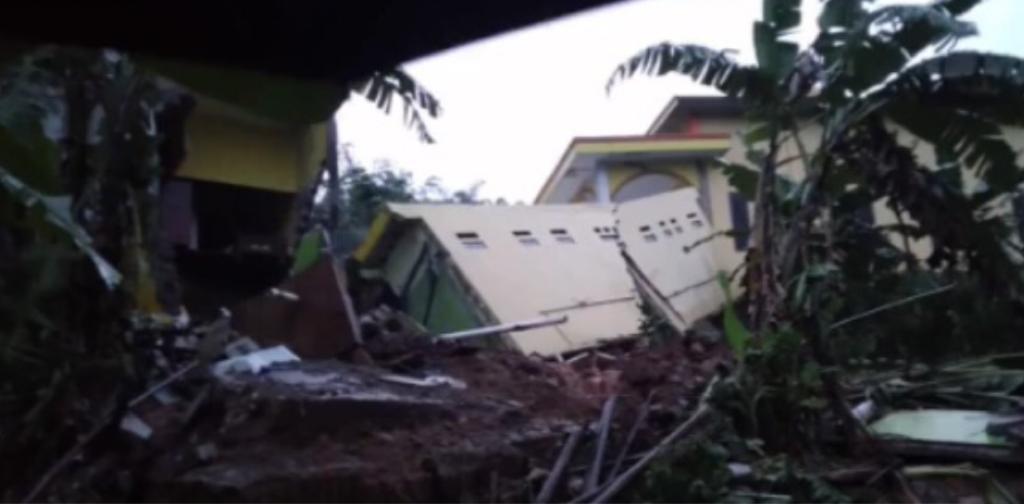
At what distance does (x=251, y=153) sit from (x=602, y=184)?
17.6ft

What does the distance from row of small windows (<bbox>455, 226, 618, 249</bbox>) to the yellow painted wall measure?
1.47 meters

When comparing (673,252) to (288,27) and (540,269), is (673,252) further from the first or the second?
(288,27)

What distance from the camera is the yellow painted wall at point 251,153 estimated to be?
29.2 feet

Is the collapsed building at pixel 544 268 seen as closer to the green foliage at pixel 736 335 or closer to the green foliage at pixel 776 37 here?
the green foliage at pixel 776 37

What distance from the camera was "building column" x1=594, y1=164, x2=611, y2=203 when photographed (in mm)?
13398

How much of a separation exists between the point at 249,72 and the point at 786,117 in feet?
16.3

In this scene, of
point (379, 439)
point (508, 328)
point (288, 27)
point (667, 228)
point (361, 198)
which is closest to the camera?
point (288, 27)

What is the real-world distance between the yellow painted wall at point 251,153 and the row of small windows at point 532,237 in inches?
57.8

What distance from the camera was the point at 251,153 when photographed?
30.2 feet

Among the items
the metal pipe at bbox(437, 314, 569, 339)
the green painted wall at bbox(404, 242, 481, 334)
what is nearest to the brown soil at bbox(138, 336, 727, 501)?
the metal pipe at bbox(437, 314, 569, 339)

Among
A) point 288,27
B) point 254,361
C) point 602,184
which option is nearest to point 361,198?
point 602,184

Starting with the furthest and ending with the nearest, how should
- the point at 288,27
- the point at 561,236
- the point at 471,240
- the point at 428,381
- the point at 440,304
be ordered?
1. the point at 561,236
2. the point at 471,240
3. the point at 440,304
4. the point at 428,381
5. the point at 288,27

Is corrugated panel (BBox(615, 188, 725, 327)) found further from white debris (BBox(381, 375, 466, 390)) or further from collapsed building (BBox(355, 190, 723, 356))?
white debris (BBox(381, 375, 466, 390))

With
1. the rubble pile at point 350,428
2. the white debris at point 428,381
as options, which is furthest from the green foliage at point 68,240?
the white debris at point 428,381
